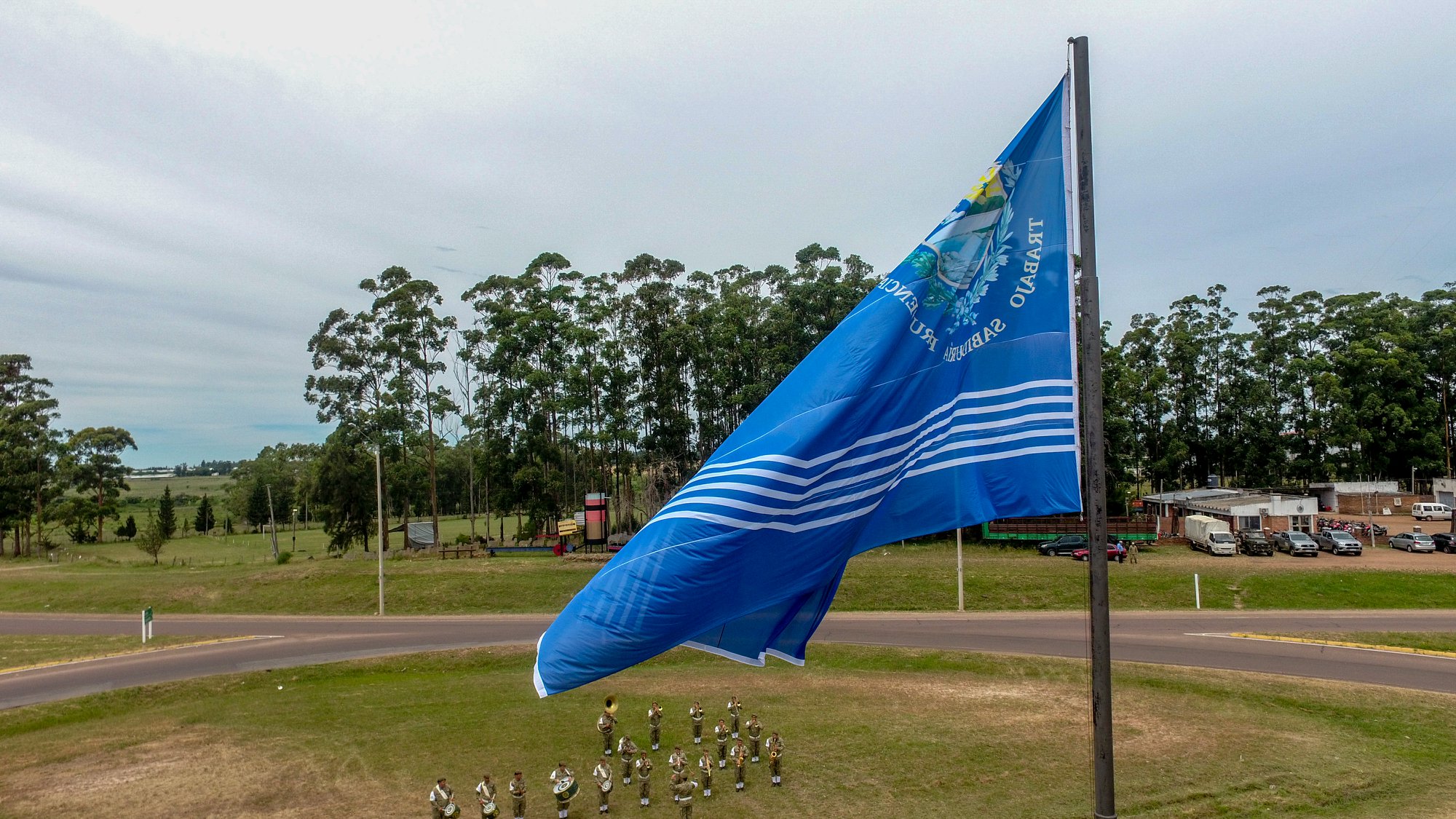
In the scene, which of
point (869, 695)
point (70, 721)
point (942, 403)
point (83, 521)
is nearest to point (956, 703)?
point (869, 695)

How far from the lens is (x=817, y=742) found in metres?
18.0

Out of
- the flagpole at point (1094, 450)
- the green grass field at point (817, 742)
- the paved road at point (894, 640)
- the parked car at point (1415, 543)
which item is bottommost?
the paved road at point (894, 640)

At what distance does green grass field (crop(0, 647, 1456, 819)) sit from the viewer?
48.7ft

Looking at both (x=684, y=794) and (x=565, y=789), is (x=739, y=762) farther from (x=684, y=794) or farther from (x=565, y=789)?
(x=565, y=789)

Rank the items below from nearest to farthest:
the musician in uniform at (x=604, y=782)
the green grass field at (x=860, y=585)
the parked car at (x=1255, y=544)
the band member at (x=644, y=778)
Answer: the musician in uniform at (x=604, y=782) < the band member at (x=644, y=778) < the green grass field at (x=860, y=585) < the parked car at (x=1255, y=544)

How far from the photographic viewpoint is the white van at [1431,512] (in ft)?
192

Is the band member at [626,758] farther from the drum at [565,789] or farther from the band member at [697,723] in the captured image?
the band member at [697,723]

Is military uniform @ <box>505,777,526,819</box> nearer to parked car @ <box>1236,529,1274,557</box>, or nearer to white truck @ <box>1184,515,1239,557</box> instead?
white truck @ <box>1184,515,1239,557</box>

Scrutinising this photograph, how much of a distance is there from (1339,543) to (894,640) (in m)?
30.8

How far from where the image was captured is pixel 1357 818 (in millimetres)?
13227

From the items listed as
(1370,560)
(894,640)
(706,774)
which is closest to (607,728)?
(706,774)

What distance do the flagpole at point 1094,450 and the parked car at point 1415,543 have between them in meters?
53.7

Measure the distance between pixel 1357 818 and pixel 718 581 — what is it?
14090mm

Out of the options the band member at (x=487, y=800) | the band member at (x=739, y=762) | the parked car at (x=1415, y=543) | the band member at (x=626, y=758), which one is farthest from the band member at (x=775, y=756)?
→ the parked car at (x=1415, y=543)
